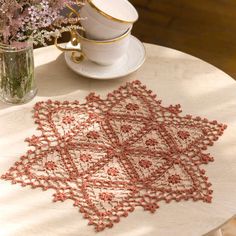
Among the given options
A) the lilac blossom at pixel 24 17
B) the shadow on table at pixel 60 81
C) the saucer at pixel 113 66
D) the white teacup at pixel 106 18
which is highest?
the lilac blossom at pixel 24 17

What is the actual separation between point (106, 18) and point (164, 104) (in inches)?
10.1

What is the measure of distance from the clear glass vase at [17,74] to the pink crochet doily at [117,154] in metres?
0.05

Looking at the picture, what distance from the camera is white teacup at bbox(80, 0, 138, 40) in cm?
133

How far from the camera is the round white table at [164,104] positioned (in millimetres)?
1062

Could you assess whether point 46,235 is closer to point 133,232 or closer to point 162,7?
point 133,232

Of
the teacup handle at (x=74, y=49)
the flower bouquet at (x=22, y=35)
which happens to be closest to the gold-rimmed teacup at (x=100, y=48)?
the teacup handle at (x=74, y=49)

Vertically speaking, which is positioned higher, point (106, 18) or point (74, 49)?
point (106, 18)

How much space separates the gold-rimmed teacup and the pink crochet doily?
3.4 inches

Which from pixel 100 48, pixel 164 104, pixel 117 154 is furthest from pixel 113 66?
Result: pixel 117 154

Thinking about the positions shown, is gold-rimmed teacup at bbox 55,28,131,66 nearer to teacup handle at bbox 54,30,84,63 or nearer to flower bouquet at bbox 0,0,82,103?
teacup handle at bbox 54,30,84,63

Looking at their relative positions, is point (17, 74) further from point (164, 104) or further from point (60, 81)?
point (164, 104)

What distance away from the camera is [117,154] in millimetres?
1232

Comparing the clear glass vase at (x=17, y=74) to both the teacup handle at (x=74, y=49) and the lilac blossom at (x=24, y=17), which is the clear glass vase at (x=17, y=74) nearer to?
the lilac blossom at (x=24, y=17)

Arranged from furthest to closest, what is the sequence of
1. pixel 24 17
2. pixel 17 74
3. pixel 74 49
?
pixel 74 49, pixel 17 74, pixel 24 17
